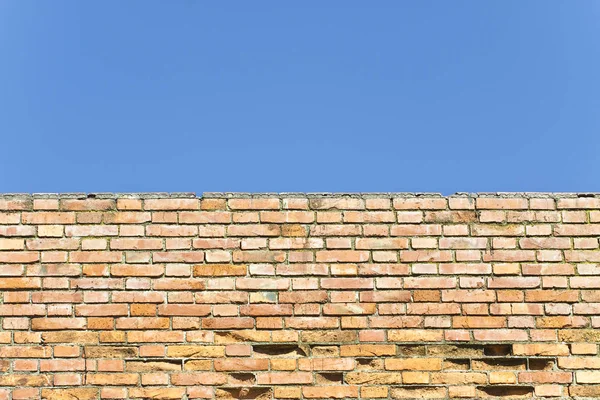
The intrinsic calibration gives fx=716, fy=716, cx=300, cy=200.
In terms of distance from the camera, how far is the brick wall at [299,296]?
4.28 meters

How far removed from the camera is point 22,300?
432cm

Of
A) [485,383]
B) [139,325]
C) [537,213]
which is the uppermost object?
[537,213]

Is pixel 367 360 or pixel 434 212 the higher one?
pixel 434 212

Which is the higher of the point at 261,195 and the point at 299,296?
the point at 261,195

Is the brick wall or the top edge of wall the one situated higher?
the top edge of wall

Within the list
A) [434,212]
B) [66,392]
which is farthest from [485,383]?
[66,392]

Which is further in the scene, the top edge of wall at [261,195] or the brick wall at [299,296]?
the top edge of wall at [261,195]

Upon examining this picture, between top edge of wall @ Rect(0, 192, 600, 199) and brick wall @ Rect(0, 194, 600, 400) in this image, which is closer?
brick wall @ Rect(0, 194, 600, 400)

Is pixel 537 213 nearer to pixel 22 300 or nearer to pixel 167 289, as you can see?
pixel 167 289

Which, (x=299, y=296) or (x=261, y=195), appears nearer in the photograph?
(x=299, y=296)

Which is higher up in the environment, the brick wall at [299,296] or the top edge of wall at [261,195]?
the top edge of wall at [261,195]

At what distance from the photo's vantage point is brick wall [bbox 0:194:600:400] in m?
4.28

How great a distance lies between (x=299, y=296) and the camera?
4348mm

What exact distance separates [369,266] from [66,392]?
196 cm
